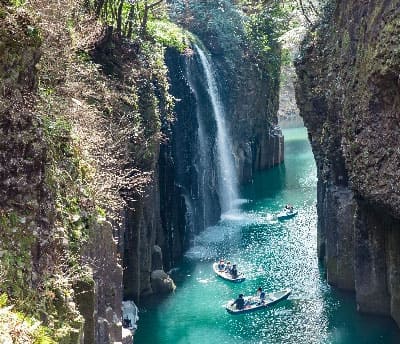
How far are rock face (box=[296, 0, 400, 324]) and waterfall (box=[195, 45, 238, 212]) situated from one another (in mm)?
11659

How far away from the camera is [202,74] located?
37.7 meters

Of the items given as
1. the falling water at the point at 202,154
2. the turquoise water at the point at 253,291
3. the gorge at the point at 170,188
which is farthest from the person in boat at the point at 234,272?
the falling water at the point at 202,154

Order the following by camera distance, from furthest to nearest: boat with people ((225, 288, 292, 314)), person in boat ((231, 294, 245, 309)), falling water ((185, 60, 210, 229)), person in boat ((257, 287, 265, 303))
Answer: falling water ((185, 60, 210, 229))
person in boat ((257, 287, 265, 303))
person in boat ((231, 294, 245, 309))
boat with people ((225, 288, 292, 314))

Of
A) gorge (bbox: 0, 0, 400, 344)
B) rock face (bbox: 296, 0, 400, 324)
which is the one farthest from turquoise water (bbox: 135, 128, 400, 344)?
rock face (bbox: 296, 0, 400, 324)

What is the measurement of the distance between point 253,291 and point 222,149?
18.1 meters

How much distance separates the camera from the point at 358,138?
20.4m

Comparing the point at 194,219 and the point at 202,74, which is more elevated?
the point at 202,74

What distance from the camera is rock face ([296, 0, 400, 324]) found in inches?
730

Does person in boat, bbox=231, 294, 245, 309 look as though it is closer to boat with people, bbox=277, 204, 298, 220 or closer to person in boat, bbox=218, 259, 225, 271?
person in boat, bbox=218, 259, 225, 271

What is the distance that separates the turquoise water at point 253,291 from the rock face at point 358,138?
3.42ft

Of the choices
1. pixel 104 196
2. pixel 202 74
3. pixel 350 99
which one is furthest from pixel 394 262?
pixel 202 74

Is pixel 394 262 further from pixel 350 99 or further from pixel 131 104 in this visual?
pixel 131 104

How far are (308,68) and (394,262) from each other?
1076 centimetres

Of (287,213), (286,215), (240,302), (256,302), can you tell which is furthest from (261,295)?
(287,213)
